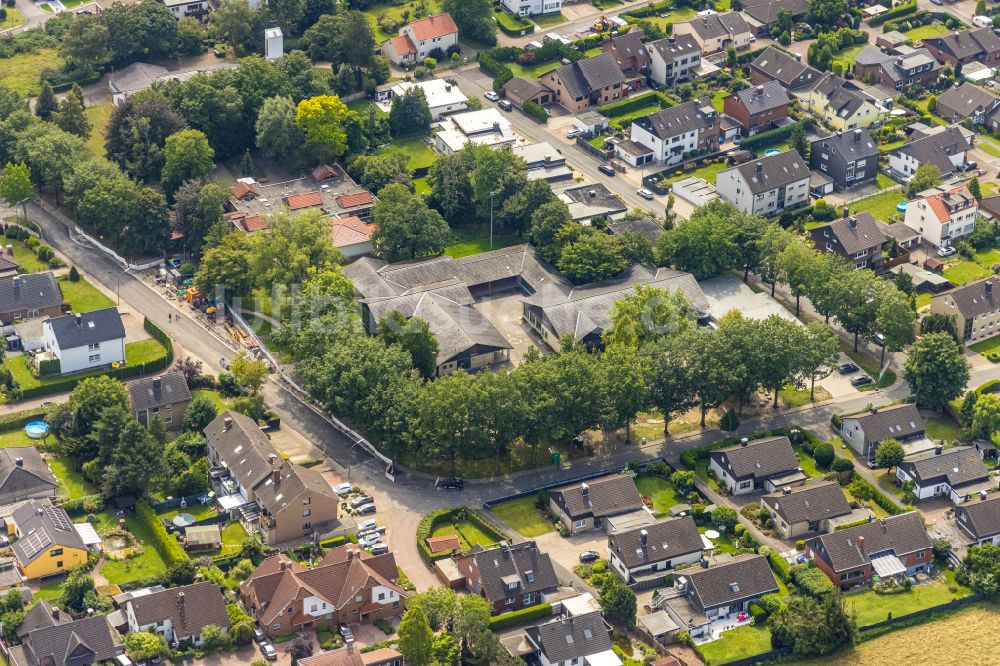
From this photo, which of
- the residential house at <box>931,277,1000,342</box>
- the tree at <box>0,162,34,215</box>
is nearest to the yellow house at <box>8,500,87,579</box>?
A: the tree at <box>0,162,34,215</box>

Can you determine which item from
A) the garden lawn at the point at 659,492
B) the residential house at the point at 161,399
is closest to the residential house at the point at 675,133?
the garden lawn at the point at 659,492

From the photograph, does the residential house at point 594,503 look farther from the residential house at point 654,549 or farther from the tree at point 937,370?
the tree at point 937,370

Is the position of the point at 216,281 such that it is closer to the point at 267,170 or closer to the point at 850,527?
the point at 267,170

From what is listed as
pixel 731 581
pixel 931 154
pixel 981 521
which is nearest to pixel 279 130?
pixel 931 154

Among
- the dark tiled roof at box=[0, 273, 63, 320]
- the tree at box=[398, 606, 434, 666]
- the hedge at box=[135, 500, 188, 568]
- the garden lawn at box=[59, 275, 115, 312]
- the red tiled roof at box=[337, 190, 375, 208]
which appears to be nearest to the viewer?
the tree at box=[398, 606, 434, 666]

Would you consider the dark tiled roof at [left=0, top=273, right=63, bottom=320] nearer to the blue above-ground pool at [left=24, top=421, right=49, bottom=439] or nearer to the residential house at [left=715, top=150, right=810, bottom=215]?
the blue above-ground pool at [left=24, top=421, right=49, bottom=439]
